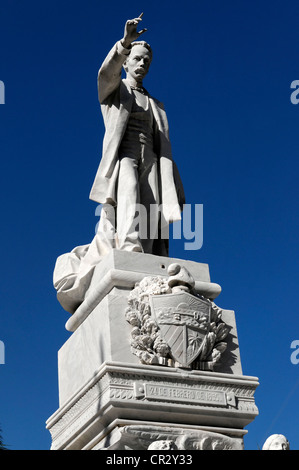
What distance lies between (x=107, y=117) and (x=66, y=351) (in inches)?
107

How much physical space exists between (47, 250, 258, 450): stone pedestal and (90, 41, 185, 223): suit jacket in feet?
3.17

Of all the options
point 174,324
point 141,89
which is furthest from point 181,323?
point 141,89

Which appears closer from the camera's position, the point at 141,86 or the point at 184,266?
the point at 184,266

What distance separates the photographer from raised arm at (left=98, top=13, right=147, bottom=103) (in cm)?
877

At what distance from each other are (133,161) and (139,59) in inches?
50.7

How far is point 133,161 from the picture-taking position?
30.9 ft

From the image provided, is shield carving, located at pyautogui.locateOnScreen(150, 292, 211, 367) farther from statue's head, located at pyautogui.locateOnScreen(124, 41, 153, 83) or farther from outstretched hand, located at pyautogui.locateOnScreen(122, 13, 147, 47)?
statue's head, located at pyautogui.locateOnScreen(124, 41, 153, 83)

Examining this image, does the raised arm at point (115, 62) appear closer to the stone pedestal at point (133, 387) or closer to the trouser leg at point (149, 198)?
the trouser leg at point (149, 198)

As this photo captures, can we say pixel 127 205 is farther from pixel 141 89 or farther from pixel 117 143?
pixel 141 89

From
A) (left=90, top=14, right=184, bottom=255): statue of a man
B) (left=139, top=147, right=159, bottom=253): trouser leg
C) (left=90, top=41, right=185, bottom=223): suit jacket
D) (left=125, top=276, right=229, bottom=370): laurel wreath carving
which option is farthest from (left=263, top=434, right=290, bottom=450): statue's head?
(left=90, top=41, right=185, bottom=223): suit jacket

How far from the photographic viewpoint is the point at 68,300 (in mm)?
9062
